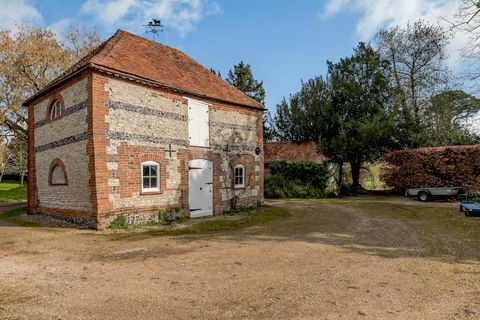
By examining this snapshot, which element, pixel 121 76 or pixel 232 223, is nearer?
pixel 121 76

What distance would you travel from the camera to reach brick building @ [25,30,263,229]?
1039cm

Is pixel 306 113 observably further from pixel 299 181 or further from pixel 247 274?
pixel 247 274

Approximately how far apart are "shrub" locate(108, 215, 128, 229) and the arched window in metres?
2.91

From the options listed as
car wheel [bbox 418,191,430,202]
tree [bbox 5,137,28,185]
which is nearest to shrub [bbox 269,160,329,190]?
car wheel [bbox 418,191,430,202]

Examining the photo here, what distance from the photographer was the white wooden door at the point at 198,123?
1315 centimetres

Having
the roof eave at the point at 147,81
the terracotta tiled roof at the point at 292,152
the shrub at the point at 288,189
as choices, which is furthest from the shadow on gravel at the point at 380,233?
the terracotta tiled roof at the point at 292,152

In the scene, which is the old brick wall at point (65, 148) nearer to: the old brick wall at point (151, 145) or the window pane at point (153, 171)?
the old brick wall at point (151, 145)

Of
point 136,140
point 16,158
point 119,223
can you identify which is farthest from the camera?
point 16,158

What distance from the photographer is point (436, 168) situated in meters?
18.0

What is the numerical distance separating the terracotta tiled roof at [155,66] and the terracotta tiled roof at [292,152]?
27.4ft

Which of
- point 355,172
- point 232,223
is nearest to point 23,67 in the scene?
point 232,223

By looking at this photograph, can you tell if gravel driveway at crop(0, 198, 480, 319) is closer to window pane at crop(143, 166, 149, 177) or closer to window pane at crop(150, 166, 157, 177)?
window pane at crop(143, 166, 149, 177)

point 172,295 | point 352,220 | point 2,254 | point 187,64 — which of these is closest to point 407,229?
point 352,220

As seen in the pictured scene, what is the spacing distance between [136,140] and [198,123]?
316cm
